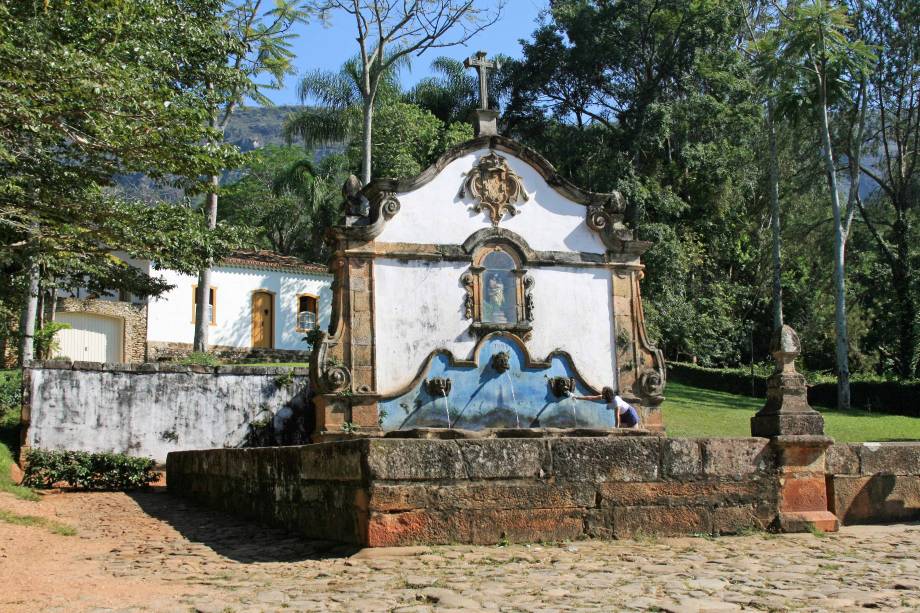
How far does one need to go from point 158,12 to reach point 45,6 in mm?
2528

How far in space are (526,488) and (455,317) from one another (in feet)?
28.2

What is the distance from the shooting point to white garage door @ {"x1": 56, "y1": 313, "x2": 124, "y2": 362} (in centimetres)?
2762

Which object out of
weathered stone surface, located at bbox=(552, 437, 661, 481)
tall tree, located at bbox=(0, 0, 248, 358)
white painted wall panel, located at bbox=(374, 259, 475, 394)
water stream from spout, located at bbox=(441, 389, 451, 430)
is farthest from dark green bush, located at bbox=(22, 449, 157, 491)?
weathered stone surface, located at bbox=(552, 437, 661, 481)

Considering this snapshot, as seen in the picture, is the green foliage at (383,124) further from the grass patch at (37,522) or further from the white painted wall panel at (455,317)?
the grass patch at (37,522)

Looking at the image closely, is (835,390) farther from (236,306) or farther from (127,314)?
(127,314)

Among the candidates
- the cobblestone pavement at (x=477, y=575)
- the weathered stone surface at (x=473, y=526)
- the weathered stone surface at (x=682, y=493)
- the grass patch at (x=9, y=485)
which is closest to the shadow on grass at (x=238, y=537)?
the cobblestone pavement at (x=477, y=575)

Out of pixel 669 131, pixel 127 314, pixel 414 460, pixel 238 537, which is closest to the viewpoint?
pixel 414 460

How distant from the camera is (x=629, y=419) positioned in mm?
14539

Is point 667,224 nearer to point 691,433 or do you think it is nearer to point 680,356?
point 680,356

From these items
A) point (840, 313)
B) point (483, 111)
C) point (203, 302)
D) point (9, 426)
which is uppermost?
point (483, 111)

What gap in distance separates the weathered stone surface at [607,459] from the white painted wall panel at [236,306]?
24583mm

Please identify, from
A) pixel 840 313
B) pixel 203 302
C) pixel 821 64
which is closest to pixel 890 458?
pixel 840 313

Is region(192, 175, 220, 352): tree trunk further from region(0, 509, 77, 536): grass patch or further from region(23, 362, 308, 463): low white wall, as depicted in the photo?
region(0, 509, 77, 536): grass patch

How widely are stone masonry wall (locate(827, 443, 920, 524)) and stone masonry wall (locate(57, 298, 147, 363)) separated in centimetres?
2338
